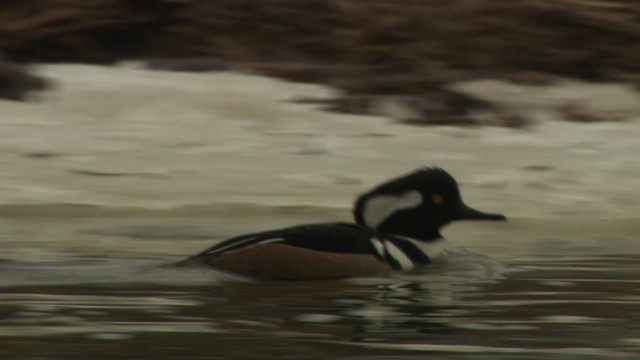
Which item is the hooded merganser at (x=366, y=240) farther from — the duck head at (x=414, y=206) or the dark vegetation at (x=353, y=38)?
the dark vegetation at (x=353, y=38)

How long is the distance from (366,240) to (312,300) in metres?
0.91

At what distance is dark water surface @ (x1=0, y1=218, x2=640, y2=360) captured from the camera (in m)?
7.62

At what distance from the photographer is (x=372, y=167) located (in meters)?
12.8

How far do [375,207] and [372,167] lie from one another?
2.60m

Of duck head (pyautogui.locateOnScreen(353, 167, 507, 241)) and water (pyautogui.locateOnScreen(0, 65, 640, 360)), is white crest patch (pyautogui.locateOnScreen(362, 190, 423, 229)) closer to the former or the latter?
duck head (pyautogui.locateOnScreen(353, 167, 507, 241))

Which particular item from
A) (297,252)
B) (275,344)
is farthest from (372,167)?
(275,344)

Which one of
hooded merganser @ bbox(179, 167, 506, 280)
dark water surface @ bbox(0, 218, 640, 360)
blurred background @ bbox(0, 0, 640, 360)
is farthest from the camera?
hooded merganser @ bbox(179, 167, 506, 280)

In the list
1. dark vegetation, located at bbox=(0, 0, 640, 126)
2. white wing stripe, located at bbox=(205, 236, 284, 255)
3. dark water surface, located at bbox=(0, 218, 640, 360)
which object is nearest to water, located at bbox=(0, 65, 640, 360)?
dark water surface, located at bbox=(0, 218, 640, 360)

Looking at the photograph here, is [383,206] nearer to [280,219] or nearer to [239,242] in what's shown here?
[239,242]

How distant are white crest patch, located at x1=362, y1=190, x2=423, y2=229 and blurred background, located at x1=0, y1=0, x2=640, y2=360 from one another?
36 centimetres

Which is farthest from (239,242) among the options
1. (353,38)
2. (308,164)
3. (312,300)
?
(353,38)

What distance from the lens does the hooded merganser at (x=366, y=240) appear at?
9.65 metres

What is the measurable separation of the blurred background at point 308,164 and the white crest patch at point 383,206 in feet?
1.17

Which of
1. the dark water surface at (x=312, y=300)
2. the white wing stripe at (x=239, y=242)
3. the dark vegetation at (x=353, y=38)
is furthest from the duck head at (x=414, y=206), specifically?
the dark vegetation at (x=353, y=38)
